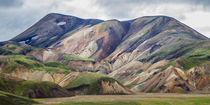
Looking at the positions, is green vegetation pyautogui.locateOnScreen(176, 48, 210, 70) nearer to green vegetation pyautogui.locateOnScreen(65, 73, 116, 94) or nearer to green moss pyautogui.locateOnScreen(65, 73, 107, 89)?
green vegetation pyautogui.locateOnScreen(65, 73, 116, 94)

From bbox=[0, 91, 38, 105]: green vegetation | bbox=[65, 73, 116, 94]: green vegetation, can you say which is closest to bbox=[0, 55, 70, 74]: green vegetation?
bbox=[65, 73, 116, 94]: green vegetation

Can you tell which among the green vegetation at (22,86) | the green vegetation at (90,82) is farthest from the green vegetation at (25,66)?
the green vegetation at (22,86)

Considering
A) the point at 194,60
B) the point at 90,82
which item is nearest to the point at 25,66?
the point at 90,82

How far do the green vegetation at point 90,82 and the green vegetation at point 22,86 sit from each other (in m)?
27.7

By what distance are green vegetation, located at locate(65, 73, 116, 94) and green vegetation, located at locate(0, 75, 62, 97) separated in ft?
90.7

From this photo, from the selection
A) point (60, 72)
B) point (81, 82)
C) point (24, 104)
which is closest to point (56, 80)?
point (60, 72)

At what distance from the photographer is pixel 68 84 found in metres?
166

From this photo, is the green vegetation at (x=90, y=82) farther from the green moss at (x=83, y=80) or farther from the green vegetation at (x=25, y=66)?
the green vegetation at (x=25, y=66)

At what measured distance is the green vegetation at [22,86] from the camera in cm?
11751

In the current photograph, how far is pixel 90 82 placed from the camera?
16250 cm

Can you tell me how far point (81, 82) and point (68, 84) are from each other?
8.17 m

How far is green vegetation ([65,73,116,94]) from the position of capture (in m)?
157

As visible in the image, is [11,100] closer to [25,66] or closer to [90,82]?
[90,82]

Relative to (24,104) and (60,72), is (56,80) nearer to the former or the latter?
(60,72)
